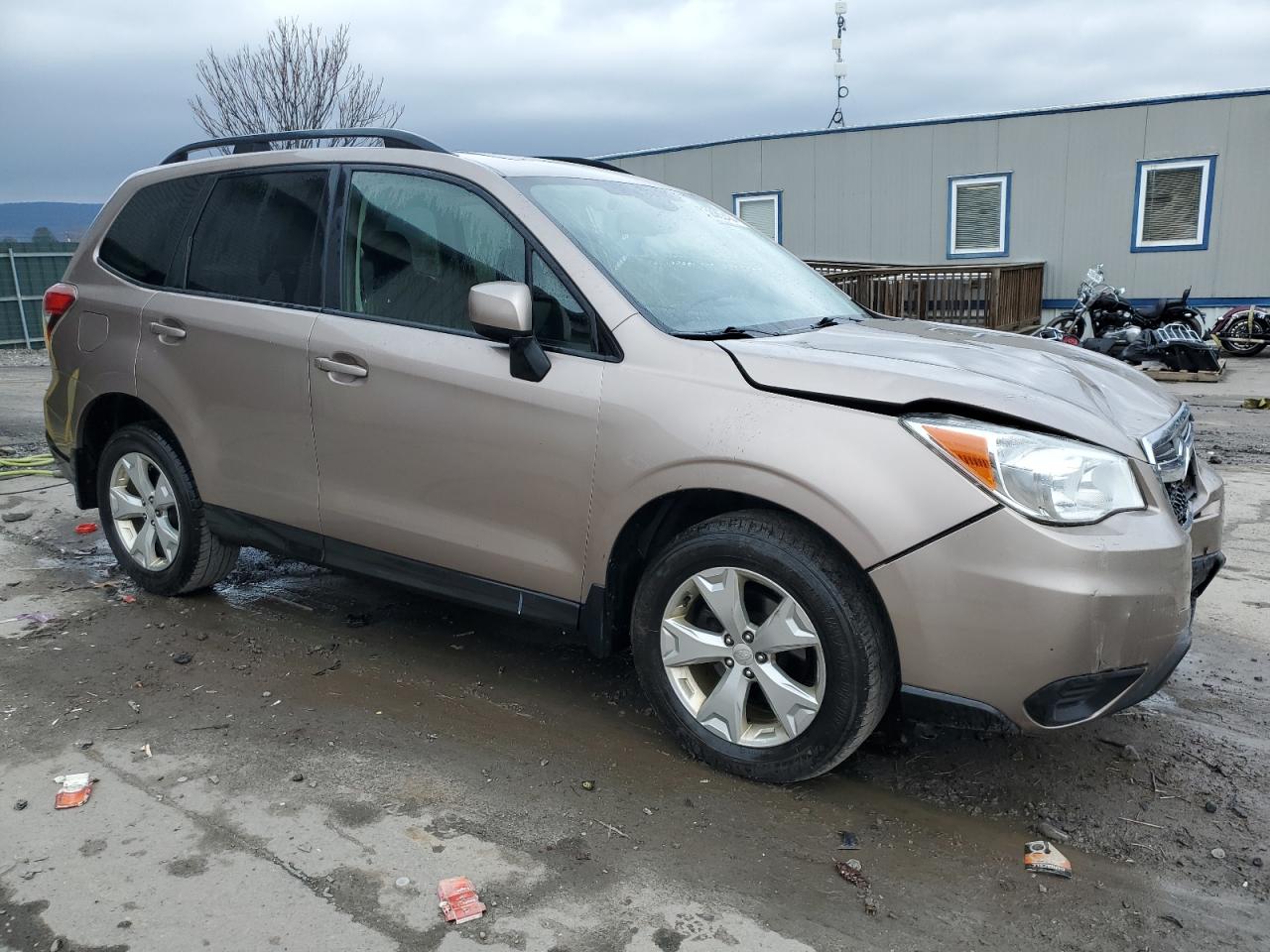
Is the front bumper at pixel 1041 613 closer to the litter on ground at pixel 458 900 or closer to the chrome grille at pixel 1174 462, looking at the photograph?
the chrome grille at pixel 1174 462

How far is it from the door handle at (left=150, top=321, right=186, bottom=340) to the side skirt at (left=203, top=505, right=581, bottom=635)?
0.72 meters

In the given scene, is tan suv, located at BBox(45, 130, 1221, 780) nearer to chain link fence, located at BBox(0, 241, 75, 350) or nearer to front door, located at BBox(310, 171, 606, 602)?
front door, located at BBox(310, 171, 606, 602)

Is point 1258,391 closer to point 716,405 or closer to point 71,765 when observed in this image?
point 716,405

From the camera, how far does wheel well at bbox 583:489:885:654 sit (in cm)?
323

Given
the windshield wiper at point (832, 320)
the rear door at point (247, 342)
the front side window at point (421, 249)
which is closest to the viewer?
the front side window at point (421, 249)

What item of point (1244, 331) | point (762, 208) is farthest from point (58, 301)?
point (762, 208)

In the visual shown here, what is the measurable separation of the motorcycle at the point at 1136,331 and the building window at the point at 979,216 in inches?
195

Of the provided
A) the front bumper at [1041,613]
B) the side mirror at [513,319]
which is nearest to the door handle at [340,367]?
the side mirror at [513,319]

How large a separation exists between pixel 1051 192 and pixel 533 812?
1862cm

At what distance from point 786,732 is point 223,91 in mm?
27486

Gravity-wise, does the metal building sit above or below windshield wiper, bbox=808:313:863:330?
above

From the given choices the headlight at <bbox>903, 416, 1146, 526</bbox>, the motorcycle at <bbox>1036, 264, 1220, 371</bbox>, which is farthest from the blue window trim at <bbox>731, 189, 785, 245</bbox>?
the headlight at <bbox>903, 416, 1146, 526</bbox>

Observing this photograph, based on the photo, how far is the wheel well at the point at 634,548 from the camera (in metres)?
3.23

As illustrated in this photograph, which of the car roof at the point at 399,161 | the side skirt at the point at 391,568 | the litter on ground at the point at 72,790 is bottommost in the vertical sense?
the litter on ground at the point at 72,790
